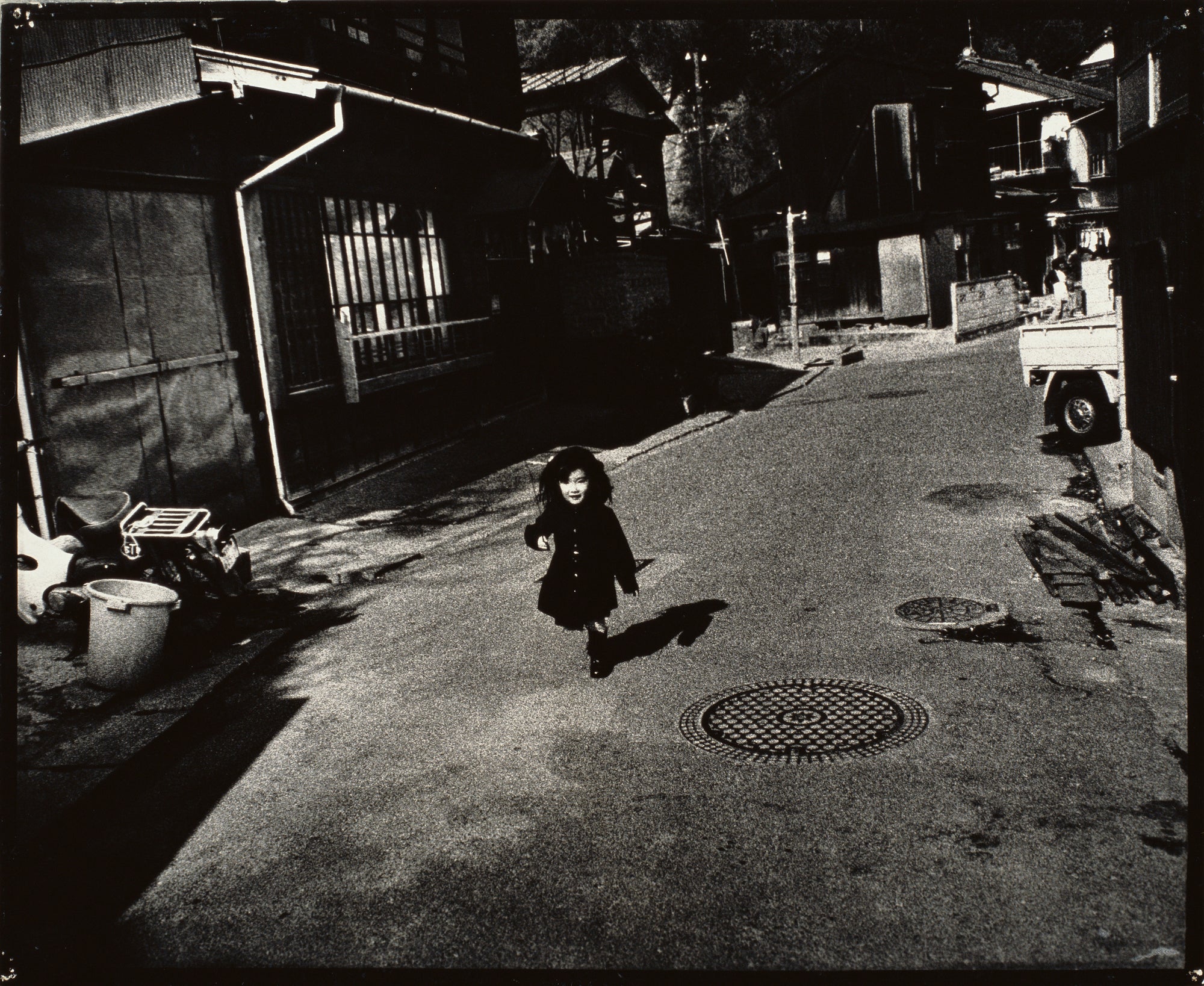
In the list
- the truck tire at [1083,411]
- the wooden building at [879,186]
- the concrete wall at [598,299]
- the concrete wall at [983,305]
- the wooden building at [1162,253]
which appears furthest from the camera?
the wooden building at [879,186]

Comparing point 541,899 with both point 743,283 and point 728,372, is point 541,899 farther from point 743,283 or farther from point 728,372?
point 743,283

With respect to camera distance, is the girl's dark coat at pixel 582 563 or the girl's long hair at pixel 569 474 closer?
the girl's long hair at pixel 569 474

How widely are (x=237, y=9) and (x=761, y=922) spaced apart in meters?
3.73

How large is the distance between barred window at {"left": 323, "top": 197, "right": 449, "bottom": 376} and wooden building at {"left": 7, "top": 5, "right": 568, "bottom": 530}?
0.14 ft

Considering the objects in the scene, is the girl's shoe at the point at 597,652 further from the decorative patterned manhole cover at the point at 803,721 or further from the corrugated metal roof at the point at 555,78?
the corrugated metal roof at the point at 555,78

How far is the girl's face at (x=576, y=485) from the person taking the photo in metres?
6.52

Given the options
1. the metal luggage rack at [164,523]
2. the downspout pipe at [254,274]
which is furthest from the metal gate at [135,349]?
the metal luggage rack at [164,523]

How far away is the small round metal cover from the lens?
23.2 ft

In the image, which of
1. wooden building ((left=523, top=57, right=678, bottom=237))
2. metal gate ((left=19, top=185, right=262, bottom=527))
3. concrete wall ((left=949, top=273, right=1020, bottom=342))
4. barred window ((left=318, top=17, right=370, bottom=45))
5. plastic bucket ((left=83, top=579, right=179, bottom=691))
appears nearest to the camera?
plastic bucket ((left=83, top=579, right=179, bottom=691))

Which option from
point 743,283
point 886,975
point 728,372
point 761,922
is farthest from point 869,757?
point 743,283

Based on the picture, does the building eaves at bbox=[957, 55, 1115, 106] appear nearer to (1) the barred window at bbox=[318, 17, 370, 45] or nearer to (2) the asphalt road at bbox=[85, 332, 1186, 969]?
(1) the barred window at bbox=[318, 17, 370, 45]

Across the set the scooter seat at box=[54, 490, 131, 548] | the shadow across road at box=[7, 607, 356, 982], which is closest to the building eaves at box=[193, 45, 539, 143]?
the scooter seat at box=[54, 490, 131, 548]

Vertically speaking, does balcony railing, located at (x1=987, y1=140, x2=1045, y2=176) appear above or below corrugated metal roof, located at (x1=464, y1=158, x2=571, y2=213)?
above

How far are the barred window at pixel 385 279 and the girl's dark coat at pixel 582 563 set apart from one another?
7.79 meters
